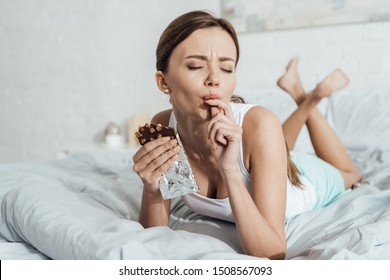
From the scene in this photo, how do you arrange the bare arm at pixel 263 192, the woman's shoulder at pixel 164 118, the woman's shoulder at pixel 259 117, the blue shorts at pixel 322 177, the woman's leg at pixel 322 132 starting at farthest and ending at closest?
the woman's leg at pixel 322 132 → the blue shorts at pixel 322 177 → the woman's shoulder at pixel 164 118 → the woman's shoulder at pixel 259 117 → the bare arm at pixel 263 192

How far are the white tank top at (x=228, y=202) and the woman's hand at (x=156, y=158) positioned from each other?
16 centimetres

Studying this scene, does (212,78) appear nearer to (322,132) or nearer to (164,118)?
(164,118)

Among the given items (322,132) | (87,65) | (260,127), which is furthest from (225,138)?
(87,65)

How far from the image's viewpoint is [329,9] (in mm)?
2559

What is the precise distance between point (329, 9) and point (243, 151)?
173 cm

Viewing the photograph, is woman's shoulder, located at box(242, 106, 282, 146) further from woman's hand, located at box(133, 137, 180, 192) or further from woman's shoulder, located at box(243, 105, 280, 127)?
woman's hand, located at box(133, 137, 180, 192)

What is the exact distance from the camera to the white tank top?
3.65 feet

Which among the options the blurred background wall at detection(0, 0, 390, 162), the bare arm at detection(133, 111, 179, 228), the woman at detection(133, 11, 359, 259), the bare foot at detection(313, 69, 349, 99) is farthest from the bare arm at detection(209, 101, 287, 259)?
the blurred background wall at detection(0, 0, 390, 162)

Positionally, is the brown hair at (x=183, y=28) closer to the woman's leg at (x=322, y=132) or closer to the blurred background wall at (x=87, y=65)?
the woman's leg at (x=322, y=132)

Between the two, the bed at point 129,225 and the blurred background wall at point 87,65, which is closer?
the bed at point 129,225

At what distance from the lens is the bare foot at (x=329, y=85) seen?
1.76 metres

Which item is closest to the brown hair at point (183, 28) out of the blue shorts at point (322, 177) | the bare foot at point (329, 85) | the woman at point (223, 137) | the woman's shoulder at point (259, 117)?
the woman at point (223, 137)
